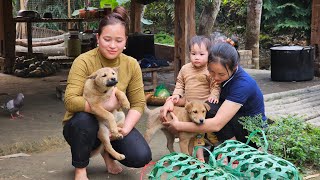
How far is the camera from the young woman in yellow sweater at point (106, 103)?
10.5 feet

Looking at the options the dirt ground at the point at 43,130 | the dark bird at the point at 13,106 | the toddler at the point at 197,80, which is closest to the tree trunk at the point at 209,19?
the dirt ground at the point at 43,130

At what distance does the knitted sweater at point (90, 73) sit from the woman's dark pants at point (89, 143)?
9 centimetres

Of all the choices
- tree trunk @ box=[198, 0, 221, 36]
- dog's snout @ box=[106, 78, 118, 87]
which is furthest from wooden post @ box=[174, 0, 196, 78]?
tree trunk @ box=[198, 0, 221, 36]

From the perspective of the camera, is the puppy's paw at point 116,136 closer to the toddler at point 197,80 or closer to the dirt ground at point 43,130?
the dirt ground at point 43,130

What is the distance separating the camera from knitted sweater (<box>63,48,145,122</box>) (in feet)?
10.5

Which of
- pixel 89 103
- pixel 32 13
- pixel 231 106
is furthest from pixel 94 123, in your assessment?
pixel 32 13

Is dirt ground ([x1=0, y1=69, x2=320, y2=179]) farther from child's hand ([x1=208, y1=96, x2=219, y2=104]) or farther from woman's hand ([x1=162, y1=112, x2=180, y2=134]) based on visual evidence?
child's hand ([x1=208, y1=96, x2=219, y2=104])

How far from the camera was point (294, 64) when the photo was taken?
27.0ft

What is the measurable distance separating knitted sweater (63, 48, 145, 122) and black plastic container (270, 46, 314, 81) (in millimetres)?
5236

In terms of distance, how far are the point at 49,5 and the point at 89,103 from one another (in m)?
18.5

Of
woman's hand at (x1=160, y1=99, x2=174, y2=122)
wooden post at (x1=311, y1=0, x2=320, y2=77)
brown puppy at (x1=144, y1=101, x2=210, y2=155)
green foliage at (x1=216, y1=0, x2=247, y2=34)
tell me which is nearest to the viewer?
brown puppy at (x1=144, y1=101, x2=210, y2=155)

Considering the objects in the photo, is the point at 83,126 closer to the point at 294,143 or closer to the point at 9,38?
the point at 294,143

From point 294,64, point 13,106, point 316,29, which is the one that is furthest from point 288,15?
point 13,106

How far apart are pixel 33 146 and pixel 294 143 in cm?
225
